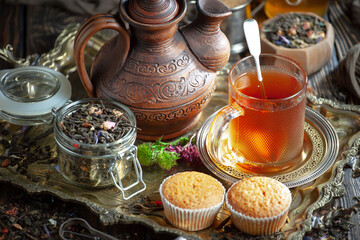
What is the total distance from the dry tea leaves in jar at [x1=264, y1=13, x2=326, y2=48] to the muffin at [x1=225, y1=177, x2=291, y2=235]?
2.92 ft

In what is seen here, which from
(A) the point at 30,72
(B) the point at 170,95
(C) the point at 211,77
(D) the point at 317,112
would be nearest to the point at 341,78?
(D) the point at 317,112

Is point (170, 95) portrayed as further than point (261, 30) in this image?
No

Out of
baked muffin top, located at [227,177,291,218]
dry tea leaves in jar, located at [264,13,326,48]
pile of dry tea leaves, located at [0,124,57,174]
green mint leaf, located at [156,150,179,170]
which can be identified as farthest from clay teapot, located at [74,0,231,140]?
dry tea leaves in jar, located at [264,13,326,48]

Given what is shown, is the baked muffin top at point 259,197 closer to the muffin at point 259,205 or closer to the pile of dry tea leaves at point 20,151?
the muffin at point 259,205

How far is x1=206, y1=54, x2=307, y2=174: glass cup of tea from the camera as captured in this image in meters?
1.80

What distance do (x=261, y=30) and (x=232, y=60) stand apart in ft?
0.60

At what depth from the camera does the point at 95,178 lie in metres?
1.84

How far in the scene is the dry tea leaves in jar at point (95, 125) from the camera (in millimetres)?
1774

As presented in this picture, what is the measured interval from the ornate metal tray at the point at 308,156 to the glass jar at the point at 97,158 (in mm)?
239

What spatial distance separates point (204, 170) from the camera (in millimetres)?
1951

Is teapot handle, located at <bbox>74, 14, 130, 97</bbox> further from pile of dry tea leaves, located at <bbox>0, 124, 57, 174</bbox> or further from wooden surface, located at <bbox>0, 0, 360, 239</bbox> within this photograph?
wooden surface, located at <bbox>0, 0, 360, 239</bbox>

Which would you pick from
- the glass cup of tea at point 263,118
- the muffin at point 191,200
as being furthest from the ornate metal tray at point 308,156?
the muffin at point 191,200

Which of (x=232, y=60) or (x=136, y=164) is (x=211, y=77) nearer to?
(x=136, y=164)

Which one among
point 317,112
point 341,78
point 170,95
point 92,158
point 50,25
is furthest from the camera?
point 50,25
